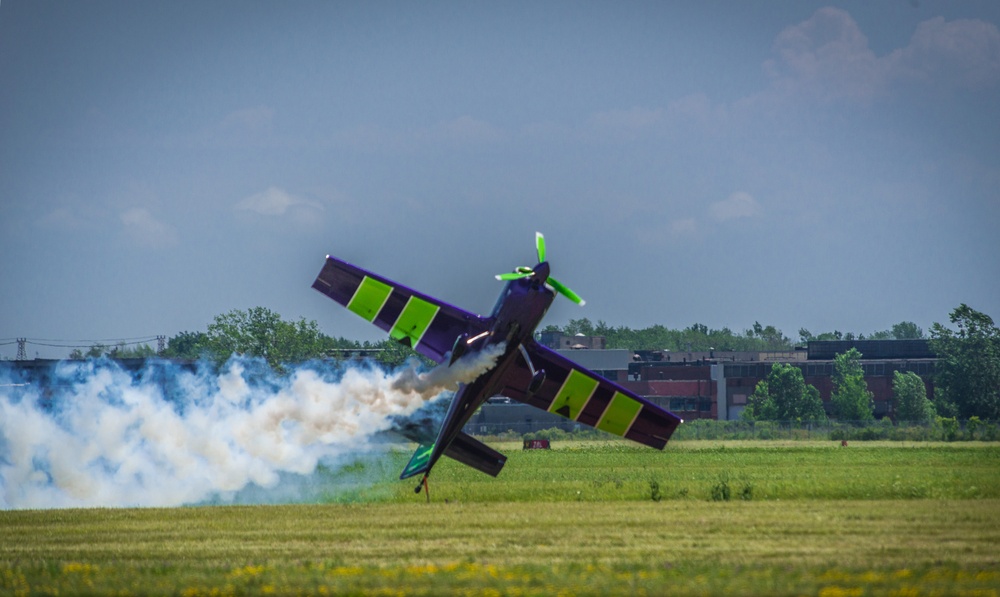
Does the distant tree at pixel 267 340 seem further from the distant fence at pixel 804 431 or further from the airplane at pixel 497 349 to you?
the airplane at pixel 497 349

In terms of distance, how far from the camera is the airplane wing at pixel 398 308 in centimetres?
3150

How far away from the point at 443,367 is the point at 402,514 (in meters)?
4.49

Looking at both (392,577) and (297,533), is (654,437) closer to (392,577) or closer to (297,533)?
(297,533)

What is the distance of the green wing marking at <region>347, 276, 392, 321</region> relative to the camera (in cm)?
3164

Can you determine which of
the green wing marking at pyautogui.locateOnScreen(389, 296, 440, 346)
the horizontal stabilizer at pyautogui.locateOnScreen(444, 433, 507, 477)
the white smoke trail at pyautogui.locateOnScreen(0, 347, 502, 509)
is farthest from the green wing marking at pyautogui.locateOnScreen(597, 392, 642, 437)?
the green wing marking at pyautogui.locateOnScreen(389, 296, 440, 346)

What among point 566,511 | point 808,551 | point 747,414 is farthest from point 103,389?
point 747,414

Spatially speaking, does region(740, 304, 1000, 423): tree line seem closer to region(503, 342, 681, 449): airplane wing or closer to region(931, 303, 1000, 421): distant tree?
region(931, 303, 1000, 421): distant tree

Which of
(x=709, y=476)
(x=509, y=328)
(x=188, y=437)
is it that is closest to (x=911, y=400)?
(x=709, y=476)

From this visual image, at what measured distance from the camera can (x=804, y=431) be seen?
84.9 meters

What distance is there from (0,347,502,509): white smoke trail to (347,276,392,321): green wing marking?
2325 mm

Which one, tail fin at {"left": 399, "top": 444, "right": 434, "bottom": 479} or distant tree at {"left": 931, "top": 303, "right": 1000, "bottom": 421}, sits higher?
distant tree at {"left": 931, "top": 303, "right": 1000, "bottom": 421}

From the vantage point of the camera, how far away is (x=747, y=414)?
118188 mm

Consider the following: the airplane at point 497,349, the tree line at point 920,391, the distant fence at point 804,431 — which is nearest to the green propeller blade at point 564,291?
the airplane at point 497,349

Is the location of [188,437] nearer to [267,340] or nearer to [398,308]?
[398,308]
